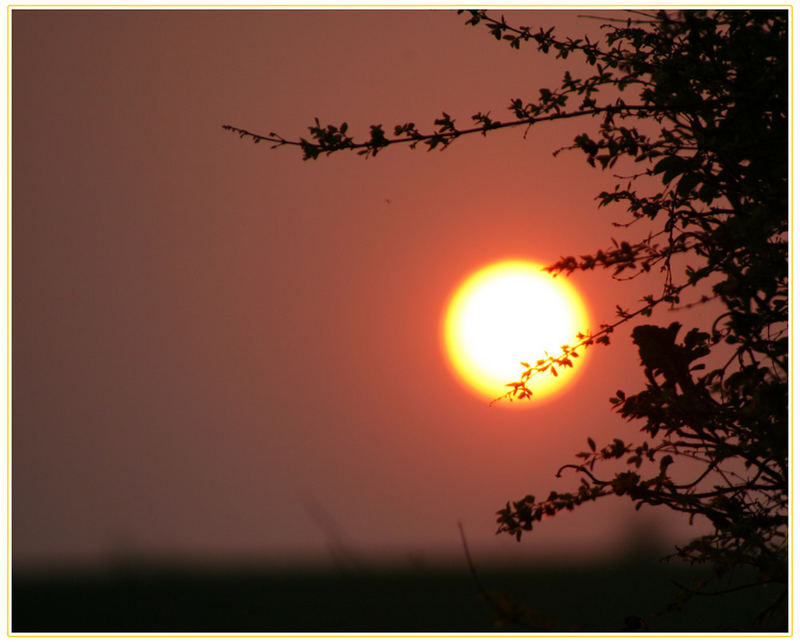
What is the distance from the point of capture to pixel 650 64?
316 cm

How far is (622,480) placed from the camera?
2.99 m

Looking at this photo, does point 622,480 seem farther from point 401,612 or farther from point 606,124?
point 401,612

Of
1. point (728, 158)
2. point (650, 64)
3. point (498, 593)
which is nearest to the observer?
point (498, 593)

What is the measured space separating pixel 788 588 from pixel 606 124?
5.44 ft

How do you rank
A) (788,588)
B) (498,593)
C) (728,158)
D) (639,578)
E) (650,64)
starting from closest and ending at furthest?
1. (498,593)
2. (788,588)
3. (728,158)
4. (650,64)
5. (639,578)

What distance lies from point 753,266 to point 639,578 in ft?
40.6
